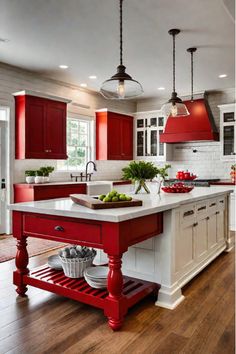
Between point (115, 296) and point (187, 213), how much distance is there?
1192mm

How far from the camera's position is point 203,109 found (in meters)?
6.70

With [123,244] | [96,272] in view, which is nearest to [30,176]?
[96,272]

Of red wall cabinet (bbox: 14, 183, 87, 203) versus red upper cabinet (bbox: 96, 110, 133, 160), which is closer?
red wall cabinet (bbox: 14, 183, 87, 203)

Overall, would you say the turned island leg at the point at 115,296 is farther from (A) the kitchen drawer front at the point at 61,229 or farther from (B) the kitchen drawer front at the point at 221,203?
(B) the kitchen drawer front at the point at 221,203

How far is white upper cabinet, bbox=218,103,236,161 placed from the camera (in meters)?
6.52

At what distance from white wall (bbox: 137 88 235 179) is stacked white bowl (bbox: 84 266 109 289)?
4.90m

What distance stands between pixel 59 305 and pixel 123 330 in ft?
2.25

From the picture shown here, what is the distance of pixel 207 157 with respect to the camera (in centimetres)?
714

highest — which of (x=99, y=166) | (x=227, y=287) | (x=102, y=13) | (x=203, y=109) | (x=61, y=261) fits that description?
(x=102, y=13)

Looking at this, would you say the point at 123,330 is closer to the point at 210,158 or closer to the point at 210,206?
the point at 210,206

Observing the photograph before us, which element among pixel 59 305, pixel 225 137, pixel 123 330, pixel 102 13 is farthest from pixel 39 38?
pixel 225 137

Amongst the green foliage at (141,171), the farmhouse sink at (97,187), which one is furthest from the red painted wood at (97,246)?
the farmhouse sink at (97,187)

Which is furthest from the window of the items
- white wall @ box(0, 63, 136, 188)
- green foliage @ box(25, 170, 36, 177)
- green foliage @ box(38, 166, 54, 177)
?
green foliage @ box(25, 170, 36, 177)

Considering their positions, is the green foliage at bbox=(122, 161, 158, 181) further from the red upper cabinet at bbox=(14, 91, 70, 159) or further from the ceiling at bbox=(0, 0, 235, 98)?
the red upper cabinet at bbox=(14, 91, 70, 159)
